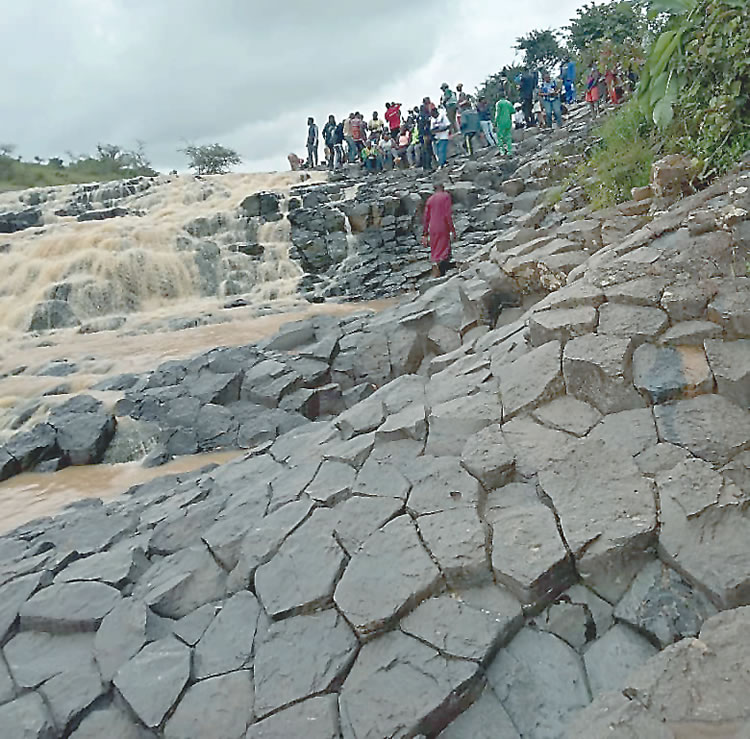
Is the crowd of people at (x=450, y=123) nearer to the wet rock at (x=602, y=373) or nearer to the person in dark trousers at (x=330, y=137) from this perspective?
the person in dark trousers at (x=330, y=137)

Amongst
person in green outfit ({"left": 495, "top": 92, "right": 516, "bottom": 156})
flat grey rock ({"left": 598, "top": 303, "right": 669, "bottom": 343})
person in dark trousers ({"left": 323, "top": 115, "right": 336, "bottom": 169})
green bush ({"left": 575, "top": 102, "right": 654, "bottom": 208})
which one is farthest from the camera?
person in dark trousers ({"left": 323, "top": 115, "right": 336, "bottom": 169})

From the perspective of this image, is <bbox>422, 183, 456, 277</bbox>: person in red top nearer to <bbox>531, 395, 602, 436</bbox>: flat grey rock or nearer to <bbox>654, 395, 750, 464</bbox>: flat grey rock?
<bbox>531, 395, 602, 436</bbox>: flat grey rock

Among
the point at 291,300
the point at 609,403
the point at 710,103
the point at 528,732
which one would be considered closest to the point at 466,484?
the point at 609,403

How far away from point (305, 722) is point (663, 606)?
1335 millimetres

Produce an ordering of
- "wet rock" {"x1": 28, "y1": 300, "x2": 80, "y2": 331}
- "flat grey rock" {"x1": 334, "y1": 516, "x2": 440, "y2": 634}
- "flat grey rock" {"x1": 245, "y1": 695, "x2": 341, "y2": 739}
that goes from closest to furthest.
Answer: "flat grey rock" {"x1": 245, "y1": 695, "x2": 341, "y2": 739}, "flat grey rock" {"x1": 334, "y1": 516, "x2": 440, "y2": 634}, "wet rock" {"x1": 28, "y1": 300, "x2": 80, "y2": 331}

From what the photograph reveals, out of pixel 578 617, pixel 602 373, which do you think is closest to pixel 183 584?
pixel 578 617

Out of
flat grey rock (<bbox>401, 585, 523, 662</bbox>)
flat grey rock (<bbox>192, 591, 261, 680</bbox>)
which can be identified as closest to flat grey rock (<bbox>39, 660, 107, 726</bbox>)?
flat grey rock (<bbox>192, 591, 261, 680</bbox>)

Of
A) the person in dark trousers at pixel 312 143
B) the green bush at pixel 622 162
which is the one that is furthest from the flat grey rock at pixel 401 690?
the person in dark trousers at pixel 312 143

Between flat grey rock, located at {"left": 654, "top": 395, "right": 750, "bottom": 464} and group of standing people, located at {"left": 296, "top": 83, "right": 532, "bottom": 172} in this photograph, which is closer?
flat grey rock, located at {"left": 654, "top": 395, "right": 750, "bottom": 464}

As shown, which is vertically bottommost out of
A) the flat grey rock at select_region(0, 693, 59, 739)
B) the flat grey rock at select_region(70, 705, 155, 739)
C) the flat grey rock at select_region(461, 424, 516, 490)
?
the flat grey rock at select_region(70, 705, 155, 739)

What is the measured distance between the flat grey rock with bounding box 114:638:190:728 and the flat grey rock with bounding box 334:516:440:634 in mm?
737

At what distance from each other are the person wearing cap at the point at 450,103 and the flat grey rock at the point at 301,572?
1416 cm

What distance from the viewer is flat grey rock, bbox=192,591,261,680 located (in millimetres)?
2422

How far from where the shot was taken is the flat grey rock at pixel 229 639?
7.95 ft
